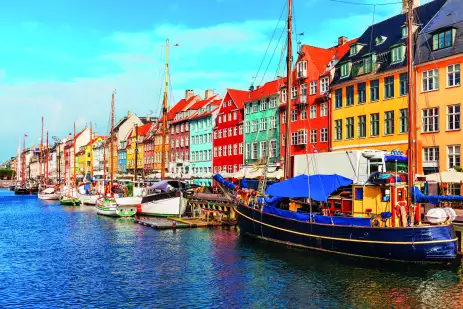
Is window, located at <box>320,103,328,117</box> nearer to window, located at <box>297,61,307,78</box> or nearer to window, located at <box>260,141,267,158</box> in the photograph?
window, located at <box>297,61,307,78</box>

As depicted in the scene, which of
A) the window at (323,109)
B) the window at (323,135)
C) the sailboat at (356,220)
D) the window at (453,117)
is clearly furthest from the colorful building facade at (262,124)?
the sailboat at (356,220)

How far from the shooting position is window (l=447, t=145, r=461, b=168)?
138ft

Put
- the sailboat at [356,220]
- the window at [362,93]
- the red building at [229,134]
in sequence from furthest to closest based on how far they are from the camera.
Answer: the red building at [229,134] → the window at [362,93] → the sailboat at [356,220]

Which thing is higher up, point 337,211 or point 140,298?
point 337,211

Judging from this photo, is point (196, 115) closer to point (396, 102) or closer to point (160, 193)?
point (160, 193)

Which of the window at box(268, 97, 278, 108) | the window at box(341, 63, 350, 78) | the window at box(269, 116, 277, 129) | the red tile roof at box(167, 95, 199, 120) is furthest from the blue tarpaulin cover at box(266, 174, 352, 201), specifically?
the red tile roof at box(167, 95, 199, 120)

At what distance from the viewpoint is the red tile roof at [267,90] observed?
68.5m

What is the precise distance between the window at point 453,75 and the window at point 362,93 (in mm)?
9500

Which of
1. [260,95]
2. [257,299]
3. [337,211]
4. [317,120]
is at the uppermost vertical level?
[260,95]

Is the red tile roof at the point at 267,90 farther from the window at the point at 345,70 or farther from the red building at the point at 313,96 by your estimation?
the window at the point at 345,70

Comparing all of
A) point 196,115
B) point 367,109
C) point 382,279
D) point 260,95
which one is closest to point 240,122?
point 260,95

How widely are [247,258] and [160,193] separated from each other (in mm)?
27956

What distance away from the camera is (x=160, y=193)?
56594 mm

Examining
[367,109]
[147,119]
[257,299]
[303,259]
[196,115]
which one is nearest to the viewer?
[257,299]
